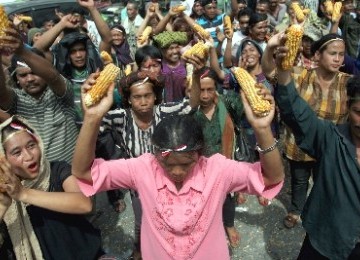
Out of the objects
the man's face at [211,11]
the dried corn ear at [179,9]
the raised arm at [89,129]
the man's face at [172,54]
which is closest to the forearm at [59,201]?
the raised arm at [89,129]

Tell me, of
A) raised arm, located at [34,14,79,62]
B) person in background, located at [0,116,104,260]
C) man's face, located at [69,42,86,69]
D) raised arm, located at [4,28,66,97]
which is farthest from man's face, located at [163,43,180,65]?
person in background, located at [0,116,104,260]

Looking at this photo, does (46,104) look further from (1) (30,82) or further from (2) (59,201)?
(2) (59,201)

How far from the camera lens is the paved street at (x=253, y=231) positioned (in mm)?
3732

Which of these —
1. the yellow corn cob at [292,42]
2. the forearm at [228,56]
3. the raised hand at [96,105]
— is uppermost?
the yellow corn cob at [292,42]

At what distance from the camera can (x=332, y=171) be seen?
2.33 meters

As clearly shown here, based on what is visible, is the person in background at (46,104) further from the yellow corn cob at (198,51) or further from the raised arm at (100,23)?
the yellow corn cob at (198,51)

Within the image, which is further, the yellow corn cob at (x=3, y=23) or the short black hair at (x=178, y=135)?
the yellow corn cob at (x=3, y=23)

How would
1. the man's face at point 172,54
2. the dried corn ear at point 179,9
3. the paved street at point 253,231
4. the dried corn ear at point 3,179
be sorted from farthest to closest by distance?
the dried corn ear at point 179,9
the man's face at point 172,54
the paved street at point 253,231
the dried corn ear at point 3,179

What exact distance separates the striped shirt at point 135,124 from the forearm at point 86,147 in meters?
1.17

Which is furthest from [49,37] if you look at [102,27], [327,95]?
[327,95]

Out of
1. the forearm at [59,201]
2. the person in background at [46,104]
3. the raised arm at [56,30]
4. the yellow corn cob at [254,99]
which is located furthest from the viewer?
the raised arm at [56,30]

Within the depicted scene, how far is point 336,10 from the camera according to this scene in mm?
5051

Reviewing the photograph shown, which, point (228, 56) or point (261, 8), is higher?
point (261, 8)

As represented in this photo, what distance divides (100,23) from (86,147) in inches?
99.2
